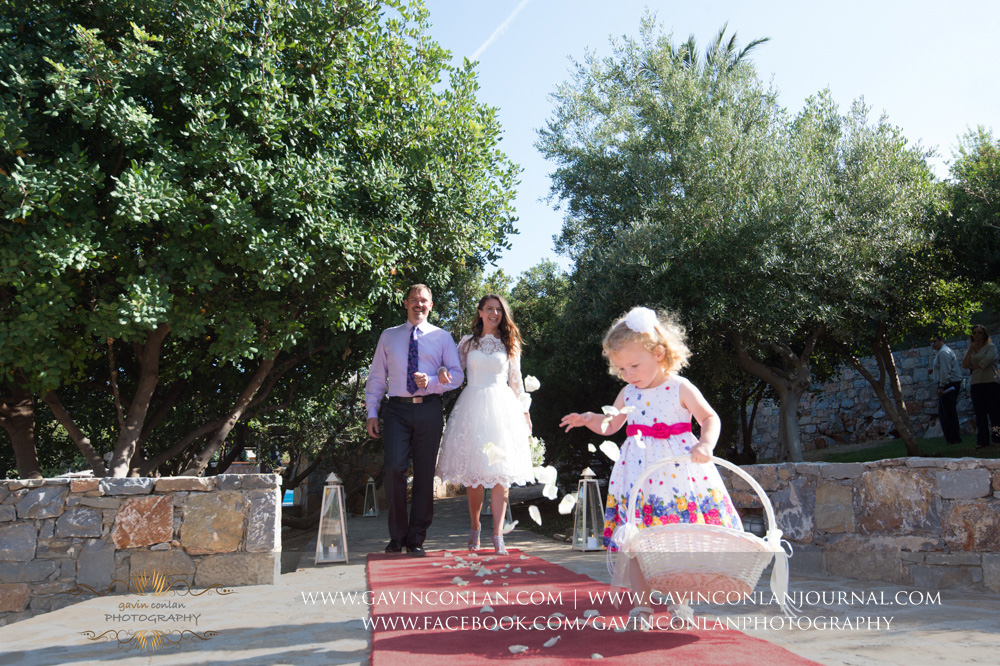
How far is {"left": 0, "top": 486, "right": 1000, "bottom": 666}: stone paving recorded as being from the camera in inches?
110

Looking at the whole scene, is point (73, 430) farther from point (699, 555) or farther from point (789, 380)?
point (789, 380)

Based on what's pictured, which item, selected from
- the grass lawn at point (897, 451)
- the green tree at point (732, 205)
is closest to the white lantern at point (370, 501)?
the green tree at point (732, 205)

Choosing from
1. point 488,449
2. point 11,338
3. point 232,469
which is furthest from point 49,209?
point 232,469

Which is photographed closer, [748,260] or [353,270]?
[353,270]

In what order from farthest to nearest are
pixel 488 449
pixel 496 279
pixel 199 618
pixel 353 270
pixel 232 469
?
pixel 232 469 < pixel 496 279 < pixel 353 270 < pixel 488 449 < pixel 199 618

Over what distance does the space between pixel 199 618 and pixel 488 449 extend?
2.32 m

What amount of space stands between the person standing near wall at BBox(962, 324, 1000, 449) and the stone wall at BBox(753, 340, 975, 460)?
17.3 feet

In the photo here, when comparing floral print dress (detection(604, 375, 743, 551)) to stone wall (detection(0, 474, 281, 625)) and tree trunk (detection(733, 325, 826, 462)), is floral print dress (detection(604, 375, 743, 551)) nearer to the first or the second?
stone wall (detection(0, 474, 281, 625))

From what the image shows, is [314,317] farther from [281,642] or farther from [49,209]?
[281,642]

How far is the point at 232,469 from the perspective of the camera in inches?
749

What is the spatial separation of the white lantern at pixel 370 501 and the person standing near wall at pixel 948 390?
35.5 ft

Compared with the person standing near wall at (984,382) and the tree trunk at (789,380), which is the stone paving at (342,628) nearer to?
the tree trunk at (789,380)

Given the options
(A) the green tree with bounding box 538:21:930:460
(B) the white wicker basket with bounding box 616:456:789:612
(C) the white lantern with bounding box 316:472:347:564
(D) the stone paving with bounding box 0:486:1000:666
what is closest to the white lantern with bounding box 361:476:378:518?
(A) the green tree with bounding box 538:21:930:460

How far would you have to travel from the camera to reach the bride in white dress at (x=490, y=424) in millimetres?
5422
